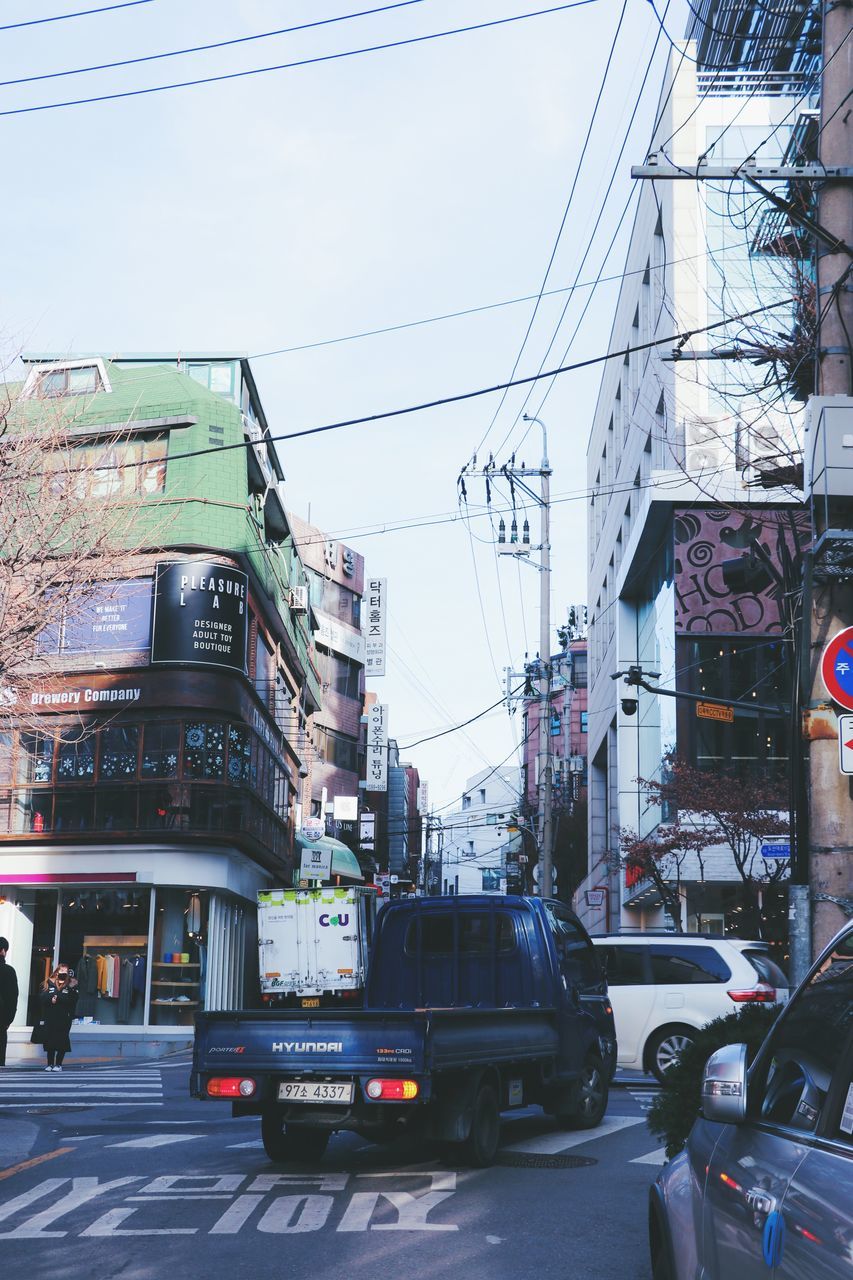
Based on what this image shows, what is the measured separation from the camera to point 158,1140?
1268 cm

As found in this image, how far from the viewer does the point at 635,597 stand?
47.9 m

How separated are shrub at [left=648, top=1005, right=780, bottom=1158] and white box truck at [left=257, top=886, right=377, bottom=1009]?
24.2 m

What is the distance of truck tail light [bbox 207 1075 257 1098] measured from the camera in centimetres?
1031

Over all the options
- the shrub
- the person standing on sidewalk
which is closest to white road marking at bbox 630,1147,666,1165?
the shrub

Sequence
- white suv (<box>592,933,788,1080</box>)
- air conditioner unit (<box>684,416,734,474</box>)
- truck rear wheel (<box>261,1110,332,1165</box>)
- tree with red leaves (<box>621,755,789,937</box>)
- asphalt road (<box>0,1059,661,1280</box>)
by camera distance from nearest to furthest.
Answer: asphalt road (<box>0,1059,661,1280</box>)
truck rear wheel (<box>261,1110,332,1165</box>)
white suv (<box>592,933,788,1080</box>)
tree with red leaves (<box>621,755,789,937</box>)
air conditioner unit (<box>684,416,734,474</box>)

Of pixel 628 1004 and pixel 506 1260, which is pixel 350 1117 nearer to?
pixel 506 1260

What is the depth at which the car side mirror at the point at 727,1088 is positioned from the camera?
3.80m

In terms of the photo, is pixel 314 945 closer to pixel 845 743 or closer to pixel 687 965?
pixel 687 965

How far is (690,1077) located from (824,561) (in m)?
2.97

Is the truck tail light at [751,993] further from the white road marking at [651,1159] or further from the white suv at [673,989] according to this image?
the white road marking at [651,1159]

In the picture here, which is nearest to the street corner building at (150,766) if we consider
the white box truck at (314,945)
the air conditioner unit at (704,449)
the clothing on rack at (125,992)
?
the clothing on rack at (125,992)

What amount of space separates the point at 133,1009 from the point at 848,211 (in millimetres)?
29775

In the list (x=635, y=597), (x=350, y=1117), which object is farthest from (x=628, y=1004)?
(x=635, y=597)

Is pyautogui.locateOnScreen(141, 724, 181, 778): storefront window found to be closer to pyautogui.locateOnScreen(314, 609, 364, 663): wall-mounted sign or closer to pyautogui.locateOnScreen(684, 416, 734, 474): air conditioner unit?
pyautogui.locateOnScreen(684, 416, 734, 474): air conditioner unit
